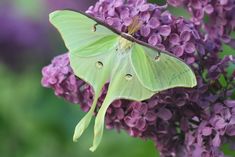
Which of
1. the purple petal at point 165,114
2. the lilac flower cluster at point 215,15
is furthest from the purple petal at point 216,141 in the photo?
the lilac flower cluster at point 215,15

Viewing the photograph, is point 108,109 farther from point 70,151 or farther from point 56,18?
point 70,151

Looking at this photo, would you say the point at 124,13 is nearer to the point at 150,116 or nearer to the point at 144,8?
the point at 144,8

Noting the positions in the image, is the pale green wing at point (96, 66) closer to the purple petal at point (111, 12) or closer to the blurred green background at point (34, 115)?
the purple petal at point (111, 12)

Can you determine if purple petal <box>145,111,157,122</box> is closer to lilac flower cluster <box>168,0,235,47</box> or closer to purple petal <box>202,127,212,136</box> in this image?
purple petal <box>202,127,212,136</box>

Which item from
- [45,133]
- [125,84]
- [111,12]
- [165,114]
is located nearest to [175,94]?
[165,114]

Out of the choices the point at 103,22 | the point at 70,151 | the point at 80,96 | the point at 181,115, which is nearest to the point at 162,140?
the point at 181,115

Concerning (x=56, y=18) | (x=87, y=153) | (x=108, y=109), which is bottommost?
(x=87, y=153)

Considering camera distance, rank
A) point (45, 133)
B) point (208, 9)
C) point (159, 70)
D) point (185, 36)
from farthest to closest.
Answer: point (45, 133)
point (208, 9)
point (185, 36)
point (159, 70)

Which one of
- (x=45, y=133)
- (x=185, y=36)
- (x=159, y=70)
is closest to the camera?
(x=159, y=70)
